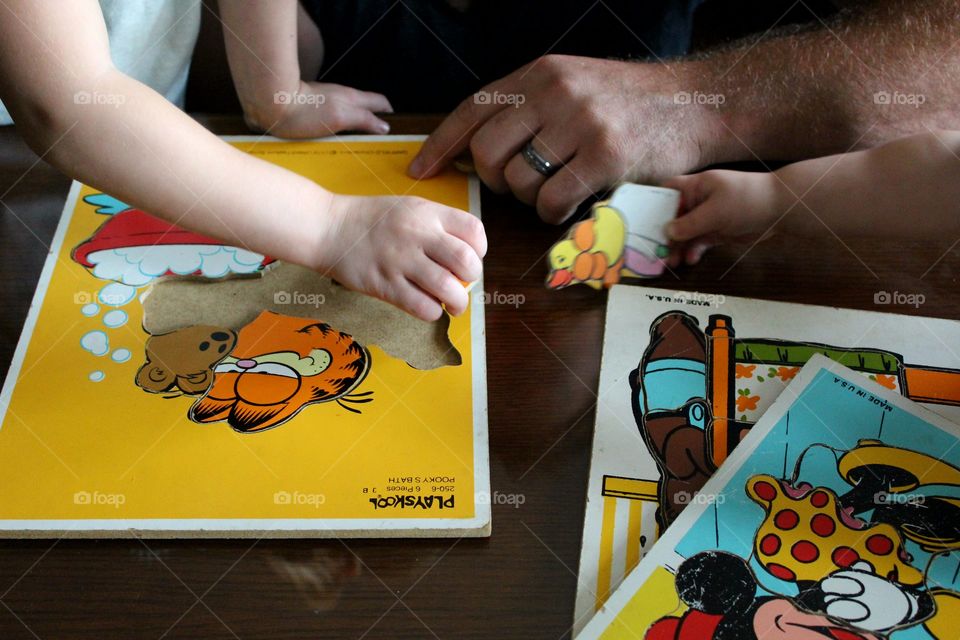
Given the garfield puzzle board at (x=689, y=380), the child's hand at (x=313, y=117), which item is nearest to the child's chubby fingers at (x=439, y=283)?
the garfield puzzle board at (x=689, y=380)

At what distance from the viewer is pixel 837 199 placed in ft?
2.24

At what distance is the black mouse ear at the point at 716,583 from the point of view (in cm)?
A: 49

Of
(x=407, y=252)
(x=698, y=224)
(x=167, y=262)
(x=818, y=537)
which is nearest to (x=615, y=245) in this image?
(x=698, y=224)

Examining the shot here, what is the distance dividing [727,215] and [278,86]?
47 cm

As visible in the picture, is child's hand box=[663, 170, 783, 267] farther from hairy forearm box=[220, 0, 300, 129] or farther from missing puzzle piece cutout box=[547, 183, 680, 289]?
hairy forearm box=[220, 0, 300, 129]

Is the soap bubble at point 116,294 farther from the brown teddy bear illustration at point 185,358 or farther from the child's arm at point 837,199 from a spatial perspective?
the child's arm at point 837,199

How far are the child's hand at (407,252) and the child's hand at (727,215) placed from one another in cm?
18

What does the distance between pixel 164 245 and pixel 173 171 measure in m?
0.13

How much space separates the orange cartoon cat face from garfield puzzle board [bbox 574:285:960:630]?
0.65 ft

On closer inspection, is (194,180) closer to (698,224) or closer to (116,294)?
(116,294)

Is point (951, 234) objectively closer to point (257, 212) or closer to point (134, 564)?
point (257, 212)

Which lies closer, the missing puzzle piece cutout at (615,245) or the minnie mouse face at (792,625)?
the minnie mouse face at (792,625)

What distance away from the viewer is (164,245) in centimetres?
71

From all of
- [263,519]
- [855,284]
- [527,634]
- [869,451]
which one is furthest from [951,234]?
[263,519]
